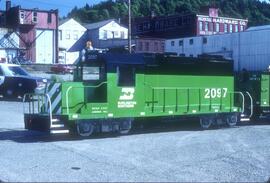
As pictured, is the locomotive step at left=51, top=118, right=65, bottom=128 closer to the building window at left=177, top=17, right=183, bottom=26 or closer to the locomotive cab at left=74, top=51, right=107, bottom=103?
the locomotive cab at left=74, top=51, right=107, bottom=103

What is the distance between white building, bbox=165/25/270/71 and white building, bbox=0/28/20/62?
77.5 feet

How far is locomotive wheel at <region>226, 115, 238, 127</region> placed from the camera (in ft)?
63.9

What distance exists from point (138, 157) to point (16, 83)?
16.6 m

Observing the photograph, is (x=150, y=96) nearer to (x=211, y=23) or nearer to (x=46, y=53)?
(x=46, y=53)

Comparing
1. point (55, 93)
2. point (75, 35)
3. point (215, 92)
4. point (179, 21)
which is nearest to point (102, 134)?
point (55, 93)

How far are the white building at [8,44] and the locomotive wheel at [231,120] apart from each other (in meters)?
51.2

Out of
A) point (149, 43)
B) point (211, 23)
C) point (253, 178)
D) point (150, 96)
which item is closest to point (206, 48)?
point (149, 43)

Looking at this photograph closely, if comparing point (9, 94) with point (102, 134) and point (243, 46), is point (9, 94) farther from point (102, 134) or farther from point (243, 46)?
point (243, 46)

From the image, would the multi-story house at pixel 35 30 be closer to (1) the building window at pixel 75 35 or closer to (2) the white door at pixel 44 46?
(2) the white door at pixel 44 46

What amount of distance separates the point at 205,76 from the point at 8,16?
5687cm

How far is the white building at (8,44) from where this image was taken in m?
65.9

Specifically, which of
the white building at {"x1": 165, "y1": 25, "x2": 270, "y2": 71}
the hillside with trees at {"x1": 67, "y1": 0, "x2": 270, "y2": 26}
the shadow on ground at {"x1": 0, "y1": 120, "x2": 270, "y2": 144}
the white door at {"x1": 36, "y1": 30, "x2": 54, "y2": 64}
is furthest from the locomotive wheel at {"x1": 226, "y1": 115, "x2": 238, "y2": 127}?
the hillside with trees at {"x1": 67, "y1": 0, "x2": 270, "y2": 26}

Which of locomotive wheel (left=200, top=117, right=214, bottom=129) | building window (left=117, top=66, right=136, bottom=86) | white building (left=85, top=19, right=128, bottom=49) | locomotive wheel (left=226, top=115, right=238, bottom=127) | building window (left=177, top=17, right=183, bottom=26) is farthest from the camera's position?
building window (left=177, top=17, right=183, bottom=26)

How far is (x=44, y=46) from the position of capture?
229ft
